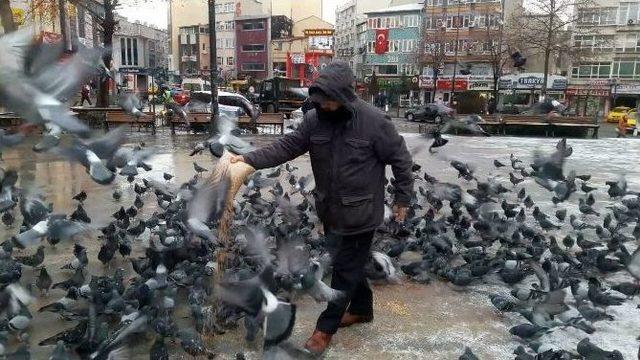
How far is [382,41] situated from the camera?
61.3 metres

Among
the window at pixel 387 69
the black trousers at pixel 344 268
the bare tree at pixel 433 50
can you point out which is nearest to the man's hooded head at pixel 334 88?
the black trousers at pixel 344 268

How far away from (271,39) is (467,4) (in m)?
28.7

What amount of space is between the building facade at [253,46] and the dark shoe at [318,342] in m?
72.1

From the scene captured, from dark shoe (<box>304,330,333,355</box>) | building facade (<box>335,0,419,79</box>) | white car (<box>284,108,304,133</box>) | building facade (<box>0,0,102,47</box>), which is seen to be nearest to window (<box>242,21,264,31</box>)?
building facade (<box>335,0,419,79</box>)

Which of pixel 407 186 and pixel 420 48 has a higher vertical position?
pixel 420 48

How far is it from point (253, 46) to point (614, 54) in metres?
45.6

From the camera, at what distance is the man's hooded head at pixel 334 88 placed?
3006mm

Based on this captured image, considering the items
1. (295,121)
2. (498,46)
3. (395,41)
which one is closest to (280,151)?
(295,121)

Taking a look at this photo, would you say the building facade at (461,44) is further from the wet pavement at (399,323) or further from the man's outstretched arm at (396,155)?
the man's outstretched arm at (396,155)

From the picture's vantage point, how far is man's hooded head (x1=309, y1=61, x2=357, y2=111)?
3006 mm

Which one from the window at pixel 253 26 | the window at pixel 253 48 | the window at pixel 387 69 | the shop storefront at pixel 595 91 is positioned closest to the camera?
the shop storefront at pixel 595 91

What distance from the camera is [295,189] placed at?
7.13 metres

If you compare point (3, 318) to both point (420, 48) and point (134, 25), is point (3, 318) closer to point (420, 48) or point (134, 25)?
point (420, 48)

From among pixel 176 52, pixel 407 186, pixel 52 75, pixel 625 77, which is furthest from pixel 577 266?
pixel 176 52
